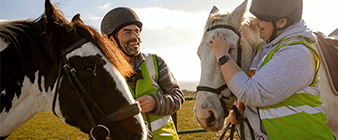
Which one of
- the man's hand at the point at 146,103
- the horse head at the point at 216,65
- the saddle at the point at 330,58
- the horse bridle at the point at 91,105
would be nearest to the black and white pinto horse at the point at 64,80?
the horse bridle at the point at 91,105

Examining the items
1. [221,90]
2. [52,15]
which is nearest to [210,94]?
[221,90]

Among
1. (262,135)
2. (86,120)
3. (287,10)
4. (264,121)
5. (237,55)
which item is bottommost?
(262,135)

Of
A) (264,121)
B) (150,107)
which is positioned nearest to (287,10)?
(264,121)

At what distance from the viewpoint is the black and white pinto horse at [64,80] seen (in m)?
1.48

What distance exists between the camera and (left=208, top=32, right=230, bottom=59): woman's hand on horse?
5.96ft

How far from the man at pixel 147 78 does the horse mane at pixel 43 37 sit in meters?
0.57

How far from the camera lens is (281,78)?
56.9 inches

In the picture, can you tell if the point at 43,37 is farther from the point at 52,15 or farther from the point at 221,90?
the point at 221,90

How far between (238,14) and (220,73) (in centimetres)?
66

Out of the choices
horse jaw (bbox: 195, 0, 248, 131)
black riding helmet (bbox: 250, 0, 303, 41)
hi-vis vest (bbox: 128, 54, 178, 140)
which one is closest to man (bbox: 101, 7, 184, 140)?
hi-vis vest (bbox: 128, 54, 178, 140)

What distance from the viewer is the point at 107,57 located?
5.00ft

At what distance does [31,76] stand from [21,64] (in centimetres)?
11

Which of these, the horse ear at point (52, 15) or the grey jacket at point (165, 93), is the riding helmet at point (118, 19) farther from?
the horse ear at point (52, 15)

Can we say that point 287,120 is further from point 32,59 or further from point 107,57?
point 32,59
